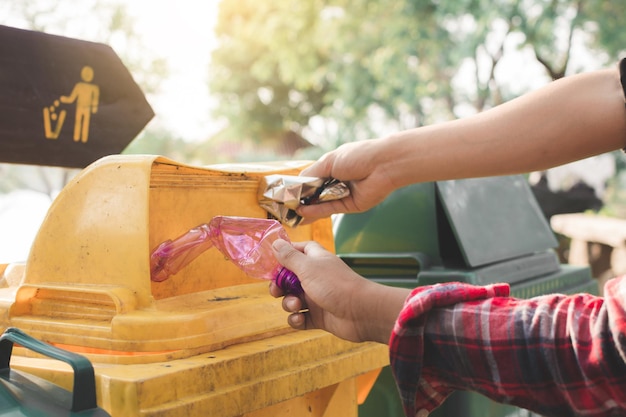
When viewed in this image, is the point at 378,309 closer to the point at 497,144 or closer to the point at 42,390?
the point at 497,144

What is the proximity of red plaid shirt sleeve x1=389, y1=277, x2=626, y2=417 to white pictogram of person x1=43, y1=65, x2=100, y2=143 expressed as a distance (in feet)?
5.66

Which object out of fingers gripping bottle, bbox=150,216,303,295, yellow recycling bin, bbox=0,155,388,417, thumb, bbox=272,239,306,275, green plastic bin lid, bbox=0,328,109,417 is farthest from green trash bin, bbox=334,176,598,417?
green plastic bin lid, bbox=0,328,109,417

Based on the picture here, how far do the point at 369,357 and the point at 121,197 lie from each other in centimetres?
77

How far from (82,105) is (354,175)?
4.25 ft

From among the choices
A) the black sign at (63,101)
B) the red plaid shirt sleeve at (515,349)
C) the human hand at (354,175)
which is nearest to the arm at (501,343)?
the red plaid shirt sleeve at (515,349)

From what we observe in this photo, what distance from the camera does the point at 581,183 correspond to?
31.4ft

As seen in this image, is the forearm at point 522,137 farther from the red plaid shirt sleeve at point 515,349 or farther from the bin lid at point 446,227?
the bin lid at point 446,227

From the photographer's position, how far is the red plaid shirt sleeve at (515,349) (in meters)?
0.94

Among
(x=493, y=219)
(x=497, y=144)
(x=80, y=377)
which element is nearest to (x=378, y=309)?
(x=497, y=144)

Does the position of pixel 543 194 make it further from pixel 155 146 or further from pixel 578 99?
pixel 155 146

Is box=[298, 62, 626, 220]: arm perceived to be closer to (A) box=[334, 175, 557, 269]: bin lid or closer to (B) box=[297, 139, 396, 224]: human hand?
(B) box=[297, 139, 396, 224]: human hand

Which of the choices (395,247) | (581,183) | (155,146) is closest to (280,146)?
(155,146)

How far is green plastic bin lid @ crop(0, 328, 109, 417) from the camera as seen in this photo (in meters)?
1.16

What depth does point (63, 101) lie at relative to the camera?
7.67ft
